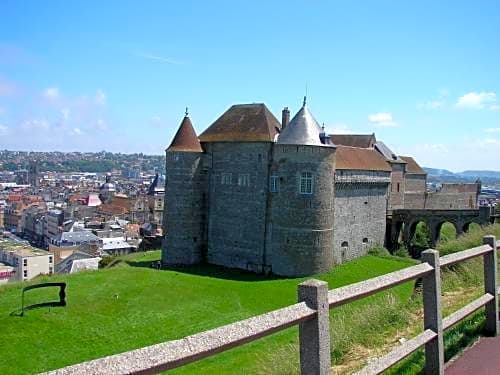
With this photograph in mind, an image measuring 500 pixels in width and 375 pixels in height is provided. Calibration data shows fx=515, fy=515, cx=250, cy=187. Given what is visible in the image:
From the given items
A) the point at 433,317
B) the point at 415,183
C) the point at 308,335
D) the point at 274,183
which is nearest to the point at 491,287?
the point at 433,317

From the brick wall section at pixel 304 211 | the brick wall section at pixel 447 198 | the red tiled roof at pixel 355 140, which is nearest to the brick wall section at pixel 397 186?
the red tiled roof at pixel 355 140

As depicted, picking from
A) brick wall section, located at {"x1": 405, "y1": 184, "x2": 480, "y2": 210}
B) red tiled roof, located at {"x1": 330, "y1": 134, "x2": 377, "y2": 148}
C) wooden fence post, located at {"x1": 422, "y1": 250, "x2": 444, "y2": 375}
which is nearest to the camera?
wooden fence post, located at {"x1": 422, "y1": 250, "x2": 444, "y2": 375}

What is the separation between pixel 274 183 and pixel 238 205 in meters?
3.09

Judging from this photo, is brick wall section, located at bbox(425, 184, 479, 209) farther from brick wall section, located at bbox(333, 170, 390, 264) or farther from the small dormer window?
the small dormer window

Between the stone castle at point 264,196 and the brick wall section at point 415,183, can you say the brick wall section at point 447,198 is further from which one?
the stone castle at point 264,196

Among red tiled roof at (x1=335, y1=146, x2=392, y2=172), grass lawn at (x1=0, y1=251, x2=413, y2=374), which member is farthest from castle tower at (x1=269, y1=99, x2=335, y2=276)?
red tiled roof at (x1=335, y1=146, x2=392, y2=172)

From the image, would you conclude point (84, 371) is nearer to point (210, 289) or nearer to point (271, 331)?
point (271, 331)

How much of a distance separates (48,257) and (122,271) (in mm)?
35810

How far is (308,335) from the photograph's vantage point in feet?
11.2

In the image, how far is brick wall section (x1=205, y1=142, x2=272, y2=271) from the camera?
31.0 m

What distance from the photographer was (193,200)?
32.7 meters

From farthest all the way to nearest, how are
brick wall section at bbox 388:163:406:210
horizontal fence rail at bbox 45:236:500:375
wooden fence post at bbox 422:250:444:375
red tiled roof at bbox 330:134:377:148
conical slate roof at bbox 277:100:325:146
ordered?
red tiled roof at bbox 330:134:377:148
brick wall section at bbox 388:163:406:210
conical slate roof at bbox 277:100:325:146
wooden fence post at bbox 422:250:444:375
horizontal fence rail at bbox 45:236:500:375

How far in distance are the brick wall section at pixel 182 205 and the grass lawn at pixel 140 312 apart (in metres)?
1.70

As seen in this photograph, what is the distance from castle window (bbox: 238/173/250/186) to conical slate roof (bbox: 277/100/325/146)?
3290 mm
